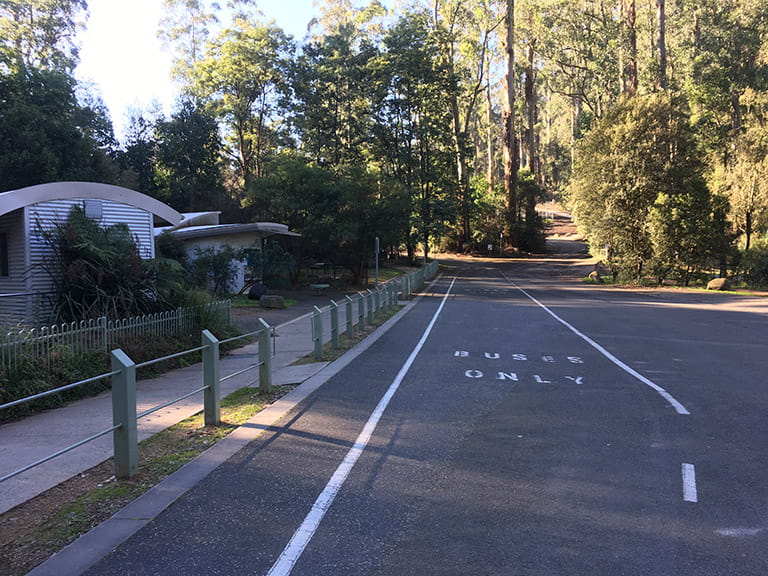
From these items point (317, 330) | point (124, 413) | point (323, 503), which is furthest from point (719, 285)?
point (124, 413)

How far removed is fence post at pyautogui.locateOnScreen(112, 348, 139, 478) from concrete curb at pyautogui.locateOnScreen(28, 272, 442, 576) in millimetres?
384

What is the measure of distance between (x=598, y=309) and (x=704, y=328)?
6.03 meters

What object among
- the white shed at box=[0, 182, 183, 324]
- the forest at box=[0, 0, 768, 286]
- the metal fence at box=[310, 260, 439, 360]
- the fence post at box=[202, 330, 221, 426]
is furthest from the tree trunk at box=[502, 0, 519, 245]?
the fence post at box=[202, 330, 221, 426]

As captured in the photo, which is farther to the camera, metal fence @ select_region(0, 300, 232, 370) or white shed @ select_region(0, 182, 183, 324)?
white shed @ select_region(0, 182, 183, 324)

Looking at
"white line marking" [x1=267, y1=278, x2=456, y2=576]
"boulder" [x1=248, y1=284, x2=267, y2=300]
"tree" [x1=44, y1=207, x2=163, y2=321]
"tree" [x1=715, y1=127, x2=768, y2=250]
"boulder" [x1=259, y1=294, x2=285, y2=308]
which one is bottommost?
"white line marking" [x1=267, y1=278, x2=456, y2=576]

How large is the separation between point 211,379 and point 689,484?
5.01 meters

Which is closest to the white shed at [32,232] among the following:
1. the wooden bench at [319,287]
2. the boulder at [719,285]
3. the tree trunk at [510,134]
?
the wooden bench at [319,287]

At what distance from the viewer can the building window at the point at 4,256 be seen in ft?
47.9

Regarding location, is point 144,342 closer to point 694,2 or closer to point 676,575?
point 676,575

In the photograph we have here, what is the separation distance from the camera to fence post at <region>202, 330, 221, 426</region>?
7020 mm

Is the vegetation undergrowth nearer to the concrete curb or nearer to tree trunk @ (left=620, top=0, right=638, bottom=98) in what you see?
the concrete curb

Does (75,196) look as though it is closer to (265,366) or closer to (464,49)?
(265,366)

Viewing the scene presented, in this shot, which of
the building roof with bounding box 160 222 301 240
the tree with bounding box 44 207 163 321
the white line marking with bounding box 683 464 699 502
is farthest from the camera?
the building roof with bounding box 160 222 301 240

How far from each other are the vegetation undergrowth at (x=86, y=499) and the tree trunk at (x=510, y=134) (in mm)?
51227
